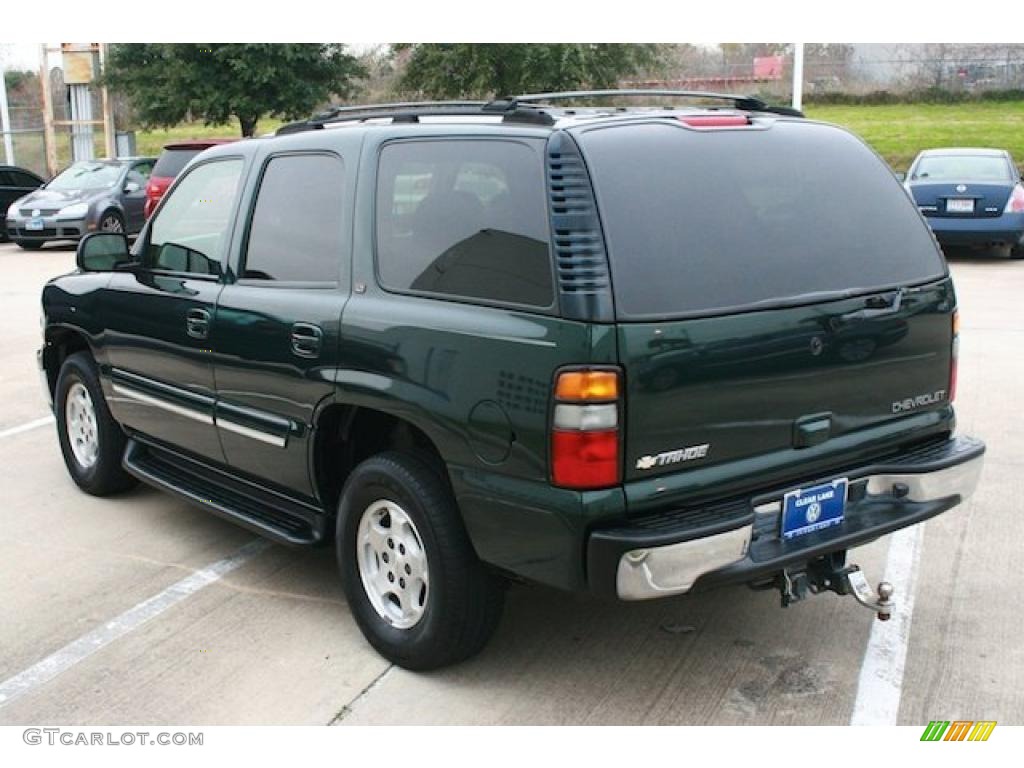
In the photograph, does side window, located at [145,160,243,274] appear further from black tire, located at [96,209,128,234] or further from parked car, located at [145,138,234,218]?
black tire, located at [96,209,128,234]

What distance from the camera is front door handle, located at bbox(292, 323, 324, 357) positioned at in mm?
4035

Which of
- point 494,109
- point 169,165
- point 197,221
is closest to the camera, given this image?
point 494,109

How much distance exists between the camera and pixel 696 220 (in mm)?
3471

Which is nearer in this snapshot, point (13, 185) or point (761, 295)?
point (761, 295)

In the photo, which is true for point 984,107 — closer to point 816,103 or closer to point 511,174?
point 816,103

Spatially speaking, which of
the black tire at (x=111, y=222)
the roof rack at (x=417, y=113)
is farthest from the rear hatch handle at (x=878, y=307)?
the black tire at (x=111, y=222)

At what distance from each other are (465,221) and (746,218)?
0.91 meters

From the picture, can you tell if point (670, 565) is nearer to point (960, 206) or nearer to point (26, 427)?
point (26, 427)

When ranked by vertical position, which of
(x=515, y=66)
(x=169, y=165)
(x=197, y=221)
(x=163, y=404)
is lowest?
(x=163, y=404)

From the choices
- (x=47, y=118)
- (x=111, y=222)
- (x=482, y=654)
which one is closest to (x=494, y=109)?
(x=482, y=654)

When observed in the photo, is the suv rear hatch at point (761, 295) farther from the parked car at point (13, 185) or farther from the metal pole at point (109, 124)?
the metal pole at point (109, 124)

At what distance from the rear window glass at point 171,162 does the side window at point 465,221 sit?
46.3ft

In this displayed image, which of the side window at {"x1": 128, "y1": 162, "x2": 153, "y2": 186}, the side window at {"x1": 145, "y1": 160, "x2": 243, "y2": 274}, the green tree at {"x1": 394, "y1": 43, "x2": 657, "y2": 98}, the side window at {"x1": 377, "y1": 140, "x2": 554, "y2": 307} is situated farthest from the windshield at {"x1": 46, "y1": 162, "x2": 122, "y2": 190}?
the side window at {"x1": 377, "y1": 140, "x2": 554, "y2": 307}

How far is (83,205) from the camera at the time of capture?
17922 mm
